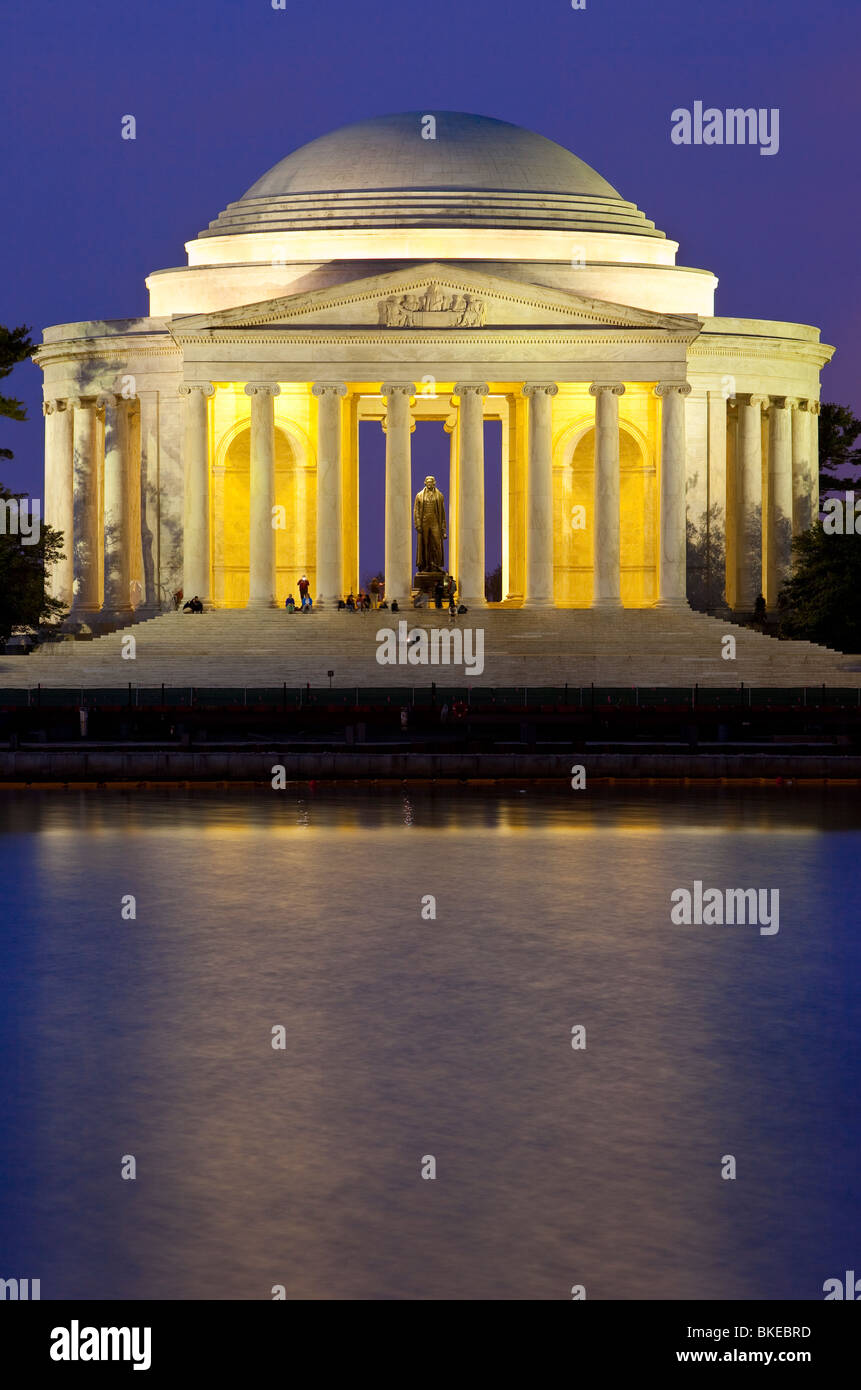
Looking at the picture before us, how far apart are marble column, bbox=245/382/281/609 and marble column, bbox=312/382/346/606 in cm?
220

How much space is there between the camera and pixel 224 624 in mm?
87625

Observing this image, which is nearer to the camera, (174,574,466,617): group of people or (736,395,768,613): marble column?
(174,574,466,617): group of people

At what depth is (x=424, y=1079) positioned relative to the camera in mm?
19656

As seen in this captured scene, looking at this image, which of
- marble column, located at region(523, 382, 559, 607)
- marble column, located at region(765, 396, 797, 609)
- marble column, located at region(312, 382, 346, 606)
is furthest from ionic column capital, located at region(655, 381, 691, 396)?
marble column, located at region(312, 382, 346, 606)

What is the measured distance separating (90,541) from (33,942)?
8213cm

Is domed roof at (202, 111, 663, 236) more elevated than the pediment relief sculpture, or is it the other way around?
domed roof at (202, 111, 663, 236)

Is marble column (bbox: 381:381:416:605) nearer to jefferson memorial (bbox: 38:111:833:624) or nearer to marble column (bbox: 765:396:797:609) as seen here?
jefferson memorial (bbox: 38:111:833:624)

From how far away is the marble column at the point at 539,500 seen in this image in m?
95.1

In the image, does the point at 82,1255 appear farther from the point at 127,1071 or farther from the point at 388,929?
the point at 388,929

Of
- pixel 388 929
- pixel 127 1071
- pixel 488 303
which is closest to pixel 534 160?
pixel 488 303

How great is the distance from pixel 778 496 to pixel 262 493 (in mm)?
27777

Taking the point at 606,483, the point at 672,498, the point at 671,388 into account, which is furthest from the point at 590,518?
the point at 671,388

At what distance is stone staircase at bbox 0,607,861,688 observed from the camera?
7806cm

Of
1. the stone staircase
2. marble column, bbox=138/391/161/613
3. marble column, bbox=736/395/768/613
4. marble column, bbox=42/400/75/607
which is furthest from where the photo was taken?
marble column, bbox=42/400/75/607
